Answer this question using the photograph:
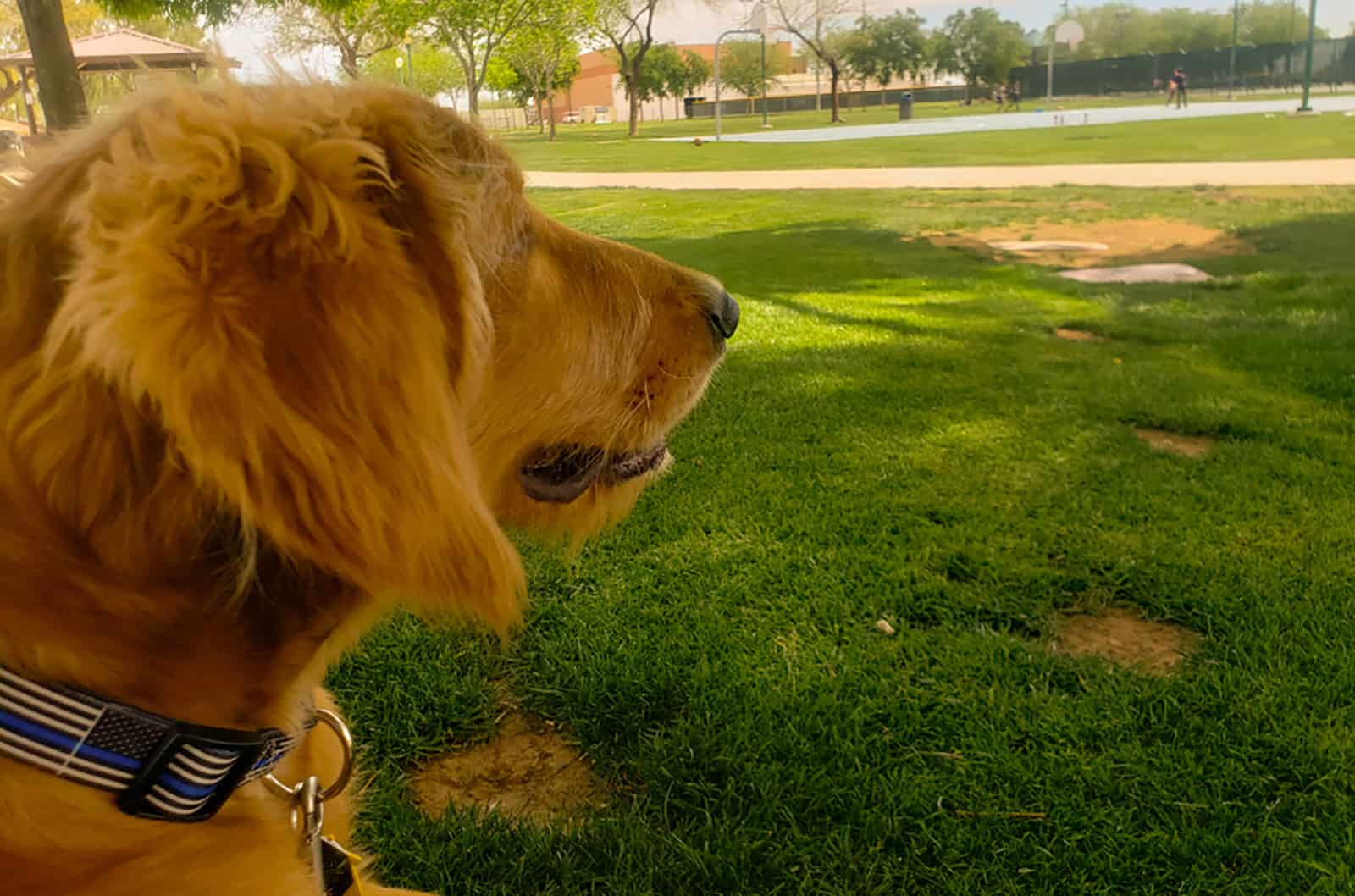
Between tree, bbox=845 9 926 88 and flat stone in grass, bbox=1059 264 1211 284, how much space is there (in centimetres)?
7120

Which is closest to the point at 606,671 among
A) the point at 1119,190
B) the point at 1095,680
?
the point at 1095,680

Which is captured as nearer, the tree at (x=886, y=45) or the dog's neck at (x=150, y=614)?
the dog's neck at (x=150, y=614)

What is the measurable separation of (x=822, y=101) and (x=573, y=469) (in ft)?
305

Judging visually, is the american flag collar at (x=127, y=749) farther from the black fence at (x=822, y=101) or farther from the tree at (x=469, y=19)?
the black fence at (x=822, y=101)

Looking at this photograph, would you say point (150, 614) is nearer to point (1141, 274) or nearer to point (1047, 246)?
point (1141, 274)

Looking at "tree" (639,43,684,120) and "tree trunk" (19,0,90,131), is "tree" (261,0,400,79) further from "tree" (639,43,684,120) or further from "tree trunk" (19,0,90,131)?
"tree" (639,43,684,120)

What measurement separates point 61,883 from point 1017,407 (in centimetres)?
577

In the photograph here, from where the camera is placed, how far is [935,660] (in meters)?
3.48

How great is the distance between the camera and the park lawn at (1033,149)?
86.0ft

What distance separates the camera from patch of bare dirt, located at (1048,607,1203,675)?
345cm

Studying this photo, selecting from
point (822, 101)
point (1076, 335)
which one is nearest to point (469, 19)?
point (1076, 335)

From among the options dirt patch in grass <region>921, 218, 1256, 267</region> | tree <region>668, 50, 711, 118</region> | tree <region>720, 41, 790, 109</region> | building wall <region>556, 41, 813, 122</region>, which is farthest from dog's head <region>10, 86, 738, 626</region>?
building wall <region>556, 41, 813, 122</region>

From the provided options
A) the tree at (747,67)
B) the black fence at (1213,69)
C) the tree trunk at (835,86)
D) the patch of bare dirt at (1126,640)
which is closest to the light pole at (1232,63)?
the black fence at (1213,69)

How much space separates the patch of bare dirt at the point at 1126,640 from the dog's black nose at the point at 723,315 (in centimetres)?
193
